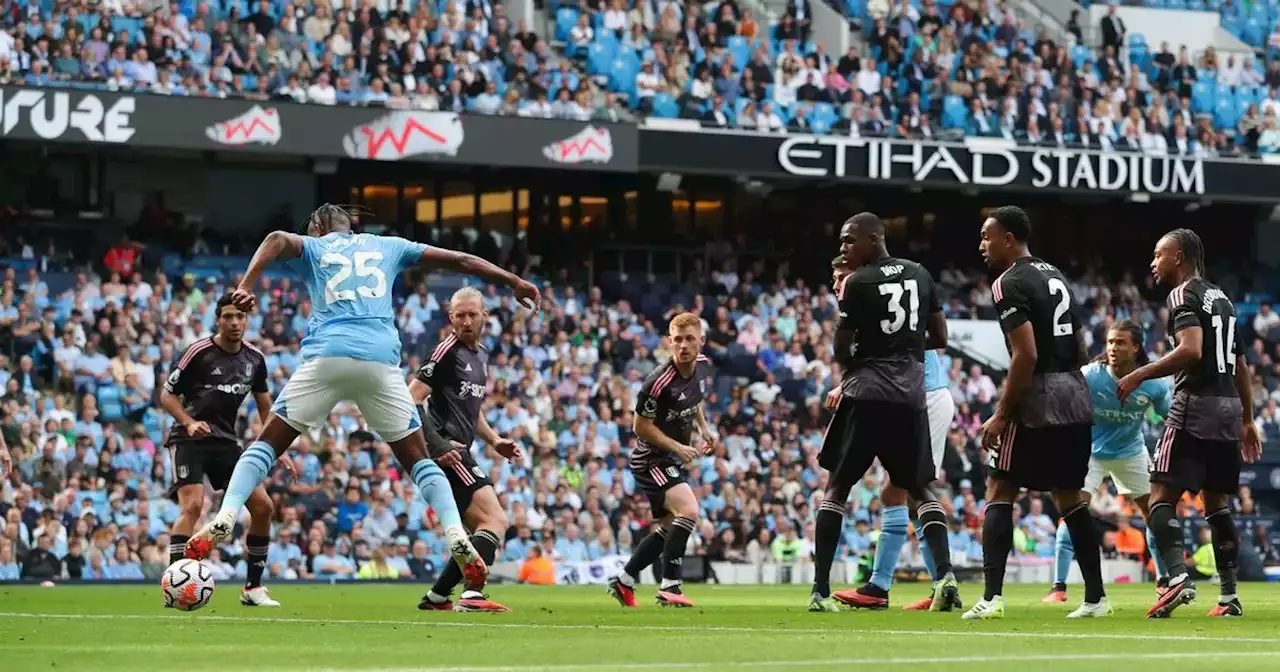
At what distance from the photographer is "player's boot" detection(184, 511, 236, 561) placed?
1046 centimetres

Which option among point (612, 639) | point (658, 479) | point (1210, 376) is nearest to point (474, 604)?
point (658, 479)

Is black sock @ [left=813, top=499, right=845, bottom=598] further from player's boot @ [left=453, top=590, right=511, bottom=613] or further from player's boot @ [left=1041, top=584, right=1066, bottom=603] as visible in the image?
player's boot @ [left=1041, top=584, right=1066, bottom=603]

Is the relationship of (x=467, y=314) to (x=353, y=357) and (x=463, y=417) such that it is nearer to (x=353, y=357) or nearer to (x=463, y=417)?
(x=463, y=417)

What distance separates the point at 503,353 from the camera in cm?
2925

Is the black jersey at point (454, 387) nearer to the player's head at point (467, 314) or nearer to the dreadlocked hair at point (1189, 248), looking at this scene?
the player's head at point (467, 314)

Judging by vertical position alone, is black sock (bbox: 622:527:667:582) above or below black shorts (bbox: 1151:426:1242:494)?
below

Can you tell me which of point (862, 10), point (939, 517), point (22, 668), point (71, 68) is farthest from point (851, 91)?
point (22, 668)

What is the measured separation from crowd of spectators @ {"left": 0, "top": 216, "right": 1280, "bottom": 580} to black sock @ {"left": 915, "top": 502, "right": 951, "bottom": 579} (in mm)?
11580

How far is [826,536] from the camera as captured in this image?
12.6 meters

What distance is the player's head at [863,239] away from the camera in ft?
40.6

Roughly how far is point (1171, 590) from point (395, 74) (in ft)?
Result: 65.4

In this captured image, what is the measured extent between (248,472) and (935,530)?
4304 mm

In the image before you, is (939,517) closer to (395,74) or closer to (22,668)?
(22,668)

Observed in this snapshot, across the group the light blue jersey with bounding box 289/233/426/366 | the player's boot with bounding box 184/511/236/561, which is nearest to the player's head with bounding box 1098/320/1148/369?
the light blue jersey with bounding box 289/233/426/366
